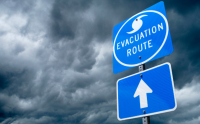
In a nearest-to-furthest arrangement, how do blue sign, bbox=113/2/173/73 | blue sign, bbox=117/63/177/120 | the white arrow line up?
blue sign, bbox=117/63/177/120 < the white arrow < blue sign, bbox=113/2/173/73

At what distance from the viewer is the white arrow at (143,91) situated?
8.61 ft

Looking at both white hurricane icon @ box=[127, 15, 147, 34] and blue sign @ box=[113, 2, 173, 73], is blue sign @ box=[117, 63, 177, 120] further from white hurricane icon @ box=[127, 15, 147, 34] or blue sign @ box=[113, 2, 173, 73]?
white hurricane icon @ box=[127, 15, 147, 34]

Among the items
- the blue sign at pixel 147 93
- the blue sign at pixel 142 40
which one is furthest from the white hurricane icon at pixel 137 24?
the blue sign at pixel 147 93

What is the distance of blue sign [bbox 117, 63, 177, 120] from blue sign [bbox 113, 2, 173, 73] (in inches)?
13.8

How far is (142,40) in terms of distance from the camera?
128 inches

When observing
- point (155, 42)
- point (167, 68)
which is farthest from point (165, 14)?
point (167, 68)

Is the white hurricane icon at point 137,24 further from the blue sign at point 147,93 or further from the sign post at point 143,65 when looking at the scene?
the blue sign at point 147,93

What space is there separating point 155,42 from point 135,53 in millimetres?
471

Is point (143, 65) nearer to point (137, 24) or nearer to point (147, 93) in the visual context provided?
point (147, 93)

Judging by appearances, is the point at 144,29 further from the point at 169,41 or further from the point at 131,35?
the point at 169,41

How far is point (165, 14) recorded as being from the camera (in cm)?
320

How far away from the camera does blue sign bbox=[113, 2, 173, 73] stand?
2.95 metres

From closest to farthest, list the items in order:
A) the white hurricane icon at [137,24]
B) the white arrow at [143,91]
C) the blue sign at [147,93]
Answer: the blue sign at [147,93] → the white arrow at [143,91] → the white hurricane icon at [137,24]

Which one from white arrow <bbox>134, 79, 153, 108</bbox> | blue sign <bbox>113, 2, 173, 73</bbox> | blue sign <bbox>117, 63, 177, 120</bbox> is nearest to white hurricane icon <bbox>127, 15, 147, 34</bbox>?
blue sign <bbox>113, 2, 173, 73</bbox>
